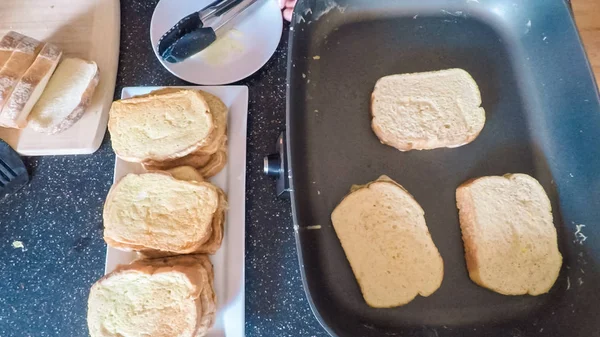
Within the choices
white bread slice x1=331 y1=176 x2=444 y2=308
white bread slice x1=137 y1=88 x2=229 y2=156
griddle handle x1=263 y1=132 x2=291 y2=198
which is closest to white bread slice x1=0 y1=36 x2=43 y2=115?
white bread slice x1=137 y1=88 x2=229 y2=156

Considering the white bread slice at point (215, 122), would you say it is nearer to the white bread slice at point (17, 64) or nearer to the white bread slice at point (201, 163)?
the white bread slice at point (201, 163)

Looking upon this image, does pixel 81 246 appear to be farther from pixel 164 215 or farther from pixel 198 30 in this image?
pixel 198 30

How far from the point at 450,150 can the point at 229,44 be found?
635mm

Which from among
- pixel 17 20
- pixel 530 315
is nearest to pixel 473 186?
pixel 530 315

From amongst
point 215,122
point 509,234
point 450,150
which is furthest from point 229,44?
point 509,234

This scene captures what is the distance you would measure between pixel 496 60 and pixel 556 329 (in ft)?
2.13

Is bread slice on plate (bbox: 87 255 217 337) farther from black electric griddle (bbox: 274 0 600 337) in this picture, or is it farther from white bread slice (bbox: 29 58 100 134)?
white bread slice (bbox: 29 58 100 134)

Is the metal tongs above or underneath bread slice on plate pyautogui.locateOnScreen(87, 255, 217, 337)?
above

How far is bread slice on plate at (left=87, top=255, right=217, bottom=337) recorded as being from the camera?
909 millimetres

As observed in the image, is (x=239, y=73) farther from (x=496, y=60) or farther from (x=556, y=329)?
(x=556, y=329)

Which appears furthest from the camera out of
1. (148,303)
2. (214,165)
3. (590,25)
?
(590,25)

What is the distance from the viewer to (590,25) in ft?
3.74

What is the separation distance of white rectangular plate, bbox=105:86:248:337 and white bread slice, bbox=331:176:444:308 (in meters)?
0.24

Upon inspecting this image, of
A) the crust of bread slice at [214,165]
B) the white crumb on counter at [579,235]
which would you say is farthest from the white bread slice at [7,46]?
the white crumb on counter at [579,235]
